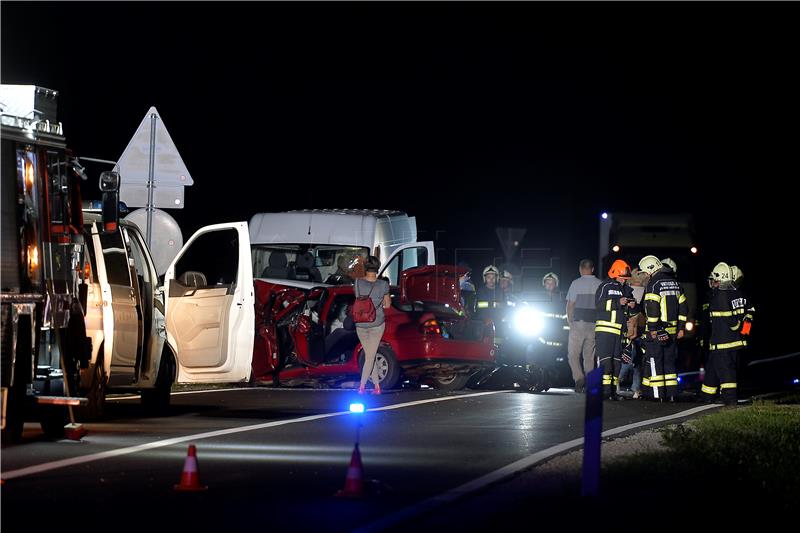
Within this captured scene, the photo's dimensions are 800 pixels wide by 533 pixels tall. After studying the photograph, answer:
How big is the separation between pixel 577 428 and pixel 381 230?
12112 mm

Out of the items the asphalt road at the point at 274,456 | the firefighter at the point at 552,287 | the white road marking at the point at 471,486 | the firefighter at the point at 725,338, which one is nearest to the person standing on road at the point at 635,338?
the firefighter at the point at 725,338

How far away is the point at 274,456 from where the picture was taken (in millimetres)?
13297

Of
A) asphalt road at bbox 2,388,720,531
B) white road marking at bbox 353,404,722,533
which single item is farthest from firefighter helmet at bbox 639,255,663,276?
white road marking at bbox 353,404,722,533

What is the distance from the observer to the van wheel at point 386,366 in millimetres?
22422

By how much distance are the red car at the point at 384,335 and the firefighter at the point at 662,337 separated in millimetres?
2198

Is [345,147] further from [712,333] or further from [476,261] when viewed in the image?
[712,333]

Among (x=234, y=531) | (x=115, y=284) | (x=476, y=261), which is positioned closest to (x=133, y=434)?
(x=115, y=284)

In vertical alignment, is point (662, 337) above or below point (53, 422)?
above

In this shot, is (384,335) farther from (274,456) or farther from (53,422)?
(274,456)

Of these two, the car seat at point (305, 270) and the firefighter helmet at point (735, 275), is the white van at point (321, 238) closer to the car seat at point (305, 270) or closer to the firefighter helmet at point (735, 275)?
the car seat at point (305, 270)

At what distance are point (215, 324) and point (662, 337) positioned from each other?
5918 mm

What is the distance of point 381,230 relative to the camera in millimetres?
28203

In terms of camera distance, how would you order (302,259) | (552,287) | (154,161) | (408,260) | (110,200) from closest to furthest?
(110,200), (154,161), (552,287), (302,259), (408,260)

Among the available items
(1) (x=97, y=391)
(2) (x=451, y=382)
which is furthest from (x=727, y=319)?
(1) (x=97, y=391)
